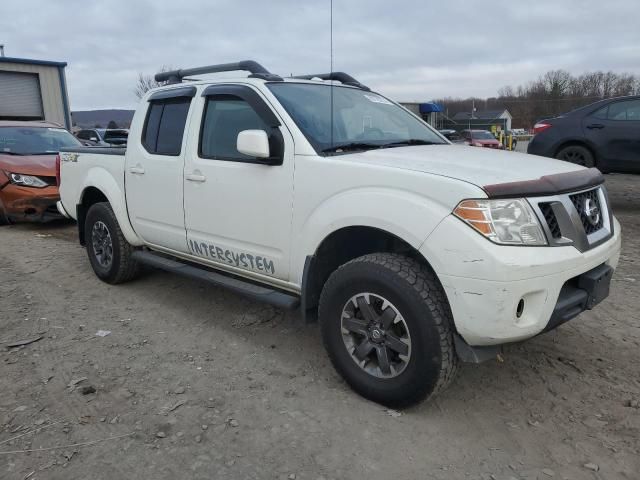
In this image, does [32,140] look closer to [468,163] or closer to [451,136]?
[451,136]

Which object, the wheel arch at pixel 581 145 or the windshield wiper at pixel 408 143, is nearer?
the windshield wiper at pixel 408 143

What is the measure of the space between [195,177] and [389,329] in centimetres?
194

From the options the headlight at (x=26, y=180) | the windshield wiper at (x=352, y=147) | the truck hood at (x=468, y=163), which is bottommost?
the headlight at (x=26, y=180)

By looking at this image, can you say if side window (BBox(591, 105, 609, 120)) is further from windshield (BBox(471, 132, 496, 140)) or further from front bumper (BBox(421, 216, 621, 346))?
windshield (BBox(471, 132, 496, 140))

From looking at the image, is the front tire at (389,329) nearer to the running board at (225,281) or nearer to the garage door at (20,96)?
the running board at (225,281)

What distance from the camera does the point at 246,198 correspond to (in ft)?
11.8

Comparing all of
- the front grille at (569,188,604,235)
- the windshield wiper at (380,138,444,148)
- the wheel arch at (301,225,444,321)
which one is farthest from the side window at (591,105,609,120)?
the wheel arch at (301,225,444,321)

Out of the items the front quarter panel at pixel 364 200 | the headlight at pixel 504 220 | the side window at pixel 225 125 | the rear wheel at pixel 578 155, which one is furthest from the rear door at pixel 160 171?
the rear wheel at pixel 578 155

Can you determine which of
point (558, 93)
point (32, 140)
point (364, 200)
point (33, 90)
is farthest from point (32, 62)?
point (558, 93)

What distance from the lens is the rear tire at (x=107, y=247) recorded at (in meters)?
5.05

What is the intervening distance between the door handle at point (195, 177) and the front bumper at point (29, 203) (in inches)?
204

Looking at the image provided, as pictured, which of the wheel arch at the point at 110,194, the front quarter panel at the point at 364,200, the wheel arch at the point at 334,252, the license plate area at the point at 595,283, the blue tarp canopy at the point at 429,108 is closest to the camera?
the front quarter panel at the point at 364,200

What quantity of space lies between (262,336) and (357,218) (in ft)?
5.09

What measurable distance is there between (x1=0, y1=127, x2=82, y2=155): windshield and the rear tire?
4522 mm
